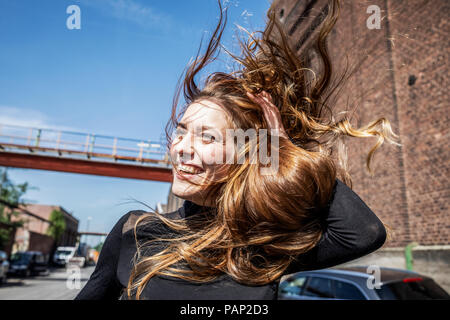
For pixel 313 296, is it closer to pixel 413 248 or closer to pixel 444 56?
pixel 413 248

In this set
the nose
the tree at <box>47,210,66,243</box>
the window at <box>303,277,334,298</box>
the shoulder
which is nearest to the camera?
the nose

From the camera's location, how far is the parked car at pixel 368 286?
4605 mm

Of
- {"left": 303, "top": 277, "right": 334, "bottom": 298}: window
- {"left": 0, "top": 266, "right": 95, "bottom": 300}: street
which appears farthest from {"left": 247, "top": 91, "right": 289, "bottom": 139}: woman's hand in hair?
{"left": 0, "top": 266, "right": 95, "bottom": 300}: street

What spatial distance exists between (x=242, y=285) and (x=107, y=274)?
22.0 inches

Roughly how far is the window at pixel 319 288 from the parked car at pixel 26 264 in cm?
2517

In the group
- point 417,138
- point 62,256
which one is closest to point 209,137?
point 417,138

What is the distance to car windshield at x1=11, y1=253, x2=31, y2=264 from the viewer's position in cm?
2516

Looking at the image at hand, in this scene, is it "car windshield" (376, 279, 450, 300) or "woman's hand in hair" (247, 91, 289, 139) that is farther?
"car windshield" (376, 279, 450, 300)

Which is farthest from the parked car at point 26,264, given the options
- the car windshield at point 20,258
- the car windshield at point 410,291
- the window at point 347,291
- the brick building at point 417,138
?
the car windshield at point 410,291

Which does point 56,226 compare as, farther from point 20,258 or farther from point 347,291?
point 347,291

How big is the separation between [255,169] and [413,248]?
9.71m

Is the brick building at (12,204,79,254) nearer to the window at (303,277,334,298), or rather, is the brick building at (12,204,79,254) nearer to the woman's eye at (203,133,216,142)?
the window at (303,277,334,298)

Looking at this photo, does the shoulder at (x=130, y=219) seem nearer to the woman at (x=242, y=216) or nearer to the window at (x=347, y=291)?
the woman at (x=242, y=216)

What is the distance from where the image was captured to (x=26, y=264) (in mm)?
25438
